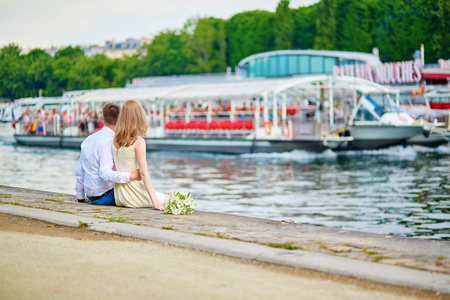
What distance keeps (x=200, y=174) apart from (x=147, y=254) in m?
20.3

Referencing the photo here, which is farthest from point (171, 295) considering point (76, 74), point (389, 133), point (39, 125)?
point (76, 74)

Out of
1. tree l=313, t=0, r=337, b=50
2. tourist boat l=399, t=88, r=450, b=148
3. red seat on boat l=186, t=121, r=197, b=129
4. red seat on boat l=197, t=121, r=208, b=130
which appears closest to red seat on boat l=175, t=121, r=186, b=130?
red seat on boat l=186, t=121, r=197, b=129

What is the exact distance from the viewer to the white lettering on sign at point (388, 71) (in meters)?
60.8

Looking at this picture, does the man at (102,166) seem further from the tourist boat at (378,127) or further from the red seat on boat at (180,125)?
the red seat on boat at (180,125)

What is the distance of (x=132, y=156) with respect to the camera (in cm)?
932

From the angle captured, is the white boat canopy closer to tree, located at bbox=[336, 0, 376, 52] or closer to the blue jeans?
the blue jeans

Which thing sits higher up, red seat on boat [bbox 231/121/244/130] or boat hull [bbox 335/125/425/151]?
red seat on boat [bbox 231/121/244/130]

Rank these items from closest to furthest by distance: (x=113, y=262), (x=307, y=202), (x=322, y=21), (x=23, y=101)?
(x=113, y=262), (x=307, y=202), (x=23, y=101), (x=322, y=21)

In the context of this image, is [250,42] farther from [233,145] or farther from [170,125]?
[233,145]

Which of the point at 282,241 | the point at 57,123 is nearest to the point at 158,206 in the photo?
the point at 282,241

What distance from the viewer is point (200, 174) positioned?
26578mm

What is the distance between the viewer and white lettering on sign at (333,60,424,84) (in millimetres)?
60750

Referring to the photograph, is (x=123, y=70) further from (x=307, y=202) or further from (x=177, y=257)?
(x=177, y=257)

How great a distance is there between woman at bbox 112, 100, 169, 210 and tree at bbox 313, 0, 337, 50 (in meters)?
81.8
